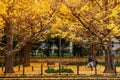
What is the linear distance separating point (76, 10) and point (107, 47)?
5442 mm

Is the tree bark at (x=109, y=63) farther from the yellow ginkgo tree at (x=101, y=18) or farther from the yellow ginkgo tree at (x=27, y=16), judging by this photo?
the yellow ginkgo tree at (x=27, y=16)

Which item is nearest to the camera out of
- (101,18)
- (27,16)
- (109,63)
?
(27,16)

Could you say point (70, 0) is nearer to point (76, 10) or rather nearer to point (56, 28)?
point (76, 10)

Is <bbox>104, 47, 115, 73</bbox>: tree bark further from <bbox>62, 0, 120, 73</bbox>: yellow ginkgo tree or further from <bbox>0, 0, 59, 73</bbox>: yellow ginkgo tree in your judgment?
<bbox>0, 0, 59, 73</bbox>: yellow ginkgo tree

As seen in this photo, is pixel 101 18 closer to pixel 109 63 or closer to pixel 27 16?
pixel 109 63

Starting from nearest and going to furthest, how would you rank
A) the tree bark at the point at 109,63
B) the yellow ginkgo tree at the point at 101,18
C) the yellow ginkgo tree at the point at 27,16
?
the yellow ginkgo tree at the point at 27,16, the yellow ginkgo tree at the point at 101,18, the tree bark at the point at 109,63

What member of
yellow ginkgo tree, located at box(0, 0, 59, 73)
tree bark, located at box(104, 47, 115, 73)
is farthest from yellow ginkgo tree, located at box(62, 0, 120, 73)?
yellow ginkgo tree, located at box(0, 0, 59, 73)

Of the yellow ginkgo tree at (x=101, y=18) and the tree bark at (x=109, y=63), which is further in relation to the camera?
the tree bark at (x=109, y=63)

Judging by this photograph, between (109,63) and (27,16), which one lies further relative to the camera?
(109,63)

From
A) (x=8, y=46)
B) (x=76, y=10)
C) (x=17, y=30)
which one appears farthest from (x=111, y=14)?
(x=8, y=46)

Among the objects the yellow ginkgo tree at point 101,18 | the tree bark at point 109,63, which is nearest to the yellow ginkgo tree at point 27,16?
the yellow ginkgo tree at point 101,18

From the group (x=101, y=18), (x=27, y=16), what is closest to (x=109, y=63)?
(x=101, y=18)

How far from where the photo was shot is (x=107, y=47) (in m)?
28.2

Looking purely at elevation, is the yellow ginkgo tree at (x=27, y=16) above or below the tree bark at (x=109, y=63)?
above
